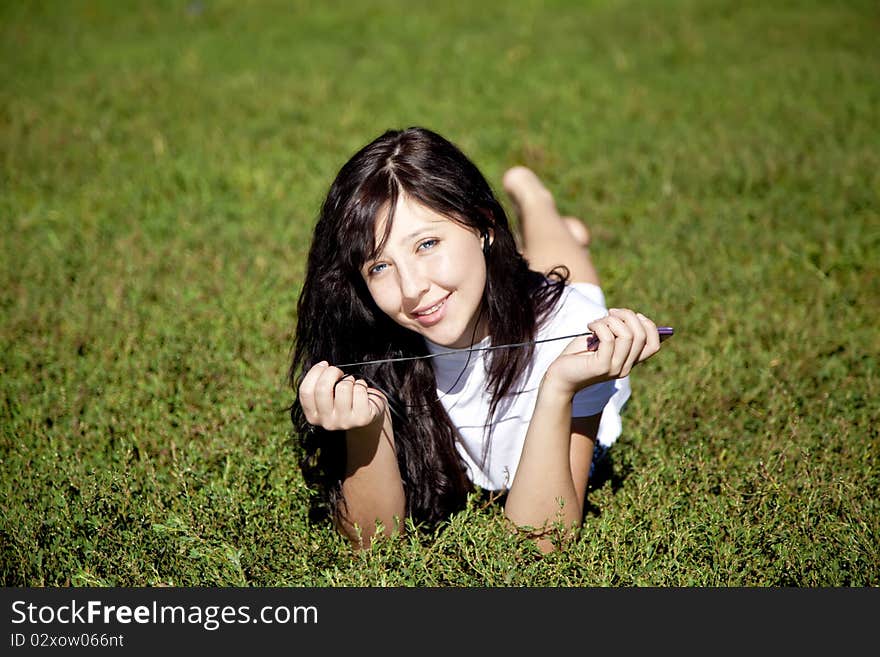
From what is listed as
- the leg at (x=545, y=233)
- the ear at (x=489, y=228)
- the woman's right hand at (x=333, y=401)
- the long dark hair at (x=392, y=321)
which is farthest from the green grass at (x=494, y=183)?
the ear at (x=489, y=228)

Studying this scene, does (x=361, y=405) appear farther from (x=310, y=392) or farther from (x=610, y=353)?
(x=610, y=353)

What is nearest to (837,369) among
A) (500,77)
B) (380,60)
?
(500,77)

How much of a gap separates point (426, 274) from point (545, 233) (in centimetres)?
189

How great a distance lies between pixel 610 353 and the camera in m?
2.57

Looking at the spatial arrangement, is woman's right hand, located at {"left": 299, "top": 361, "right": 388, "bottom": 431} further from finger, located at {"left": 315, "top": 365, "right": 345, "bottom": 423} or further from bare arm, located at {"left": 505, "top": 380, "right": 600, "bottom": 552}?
bare arm, located at {"left": 505, "top": 380, "right": 600, "bottom": 552}

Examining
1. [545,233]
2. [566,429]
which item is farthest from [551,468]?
[545,233]

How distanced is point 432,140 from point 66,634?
1.77 metres

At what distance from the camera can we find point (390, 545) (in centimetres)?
284

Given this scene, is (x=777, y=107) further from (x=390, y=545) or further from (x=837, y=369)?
(x=390, y=545)

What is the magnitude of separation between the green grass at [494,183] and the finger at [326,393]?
0.50m

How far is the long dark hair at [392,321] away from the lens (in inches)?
110

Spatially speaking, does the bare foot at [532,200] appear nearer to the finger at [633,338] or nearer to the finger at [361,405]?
the finger at [633,338]

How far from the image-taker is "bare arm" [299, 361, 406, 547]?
261 centimetres

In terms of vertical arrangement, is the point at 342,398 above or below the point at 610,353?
below
